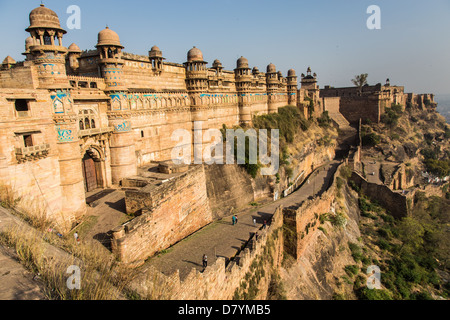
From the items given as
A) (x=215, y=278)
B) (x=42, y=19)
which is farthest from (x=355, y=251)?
(x=42, y=19)

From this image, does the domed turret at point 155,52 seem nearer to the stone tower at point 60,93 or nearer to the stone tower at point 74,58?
the stone tower at point 74,58

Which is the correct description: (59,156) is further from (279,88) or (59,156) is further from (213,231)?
(279,88)

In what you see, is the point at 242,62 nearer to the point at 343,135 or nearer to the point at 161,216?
the point at 161,216

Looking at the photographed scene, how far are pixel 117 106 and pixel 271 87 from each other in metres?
30.8

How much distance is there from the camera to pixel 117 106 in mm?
18531

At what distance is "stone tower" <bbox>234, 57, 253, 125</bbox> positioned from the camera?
117ft

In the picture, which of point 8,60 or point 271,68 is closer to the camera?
point 8,60

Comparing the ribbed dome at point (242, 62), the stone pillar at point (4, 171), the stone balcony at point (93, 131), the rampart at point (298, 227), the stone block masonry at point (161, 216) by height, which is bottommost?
the rampart at point (298, 227)

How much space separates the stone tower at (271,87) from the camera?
44438 millimetres

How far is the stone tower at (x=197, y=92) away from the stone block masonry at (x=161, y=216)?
7.60 metres

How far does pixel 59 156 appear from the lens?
564 inches

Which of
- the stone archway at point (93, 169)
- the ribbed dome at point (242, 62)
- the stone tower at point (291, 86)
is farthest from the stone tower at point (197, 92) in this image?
→ the stone tower at point (291, 86)

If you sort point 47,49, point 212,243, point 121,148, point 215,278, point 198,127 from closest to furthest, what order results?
point 215,278 → point 47,49 → point 212,243 → point 121,148 → point 198,127

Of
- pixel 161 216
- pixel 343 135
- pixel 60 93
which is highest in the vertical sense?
pixel 60 93
